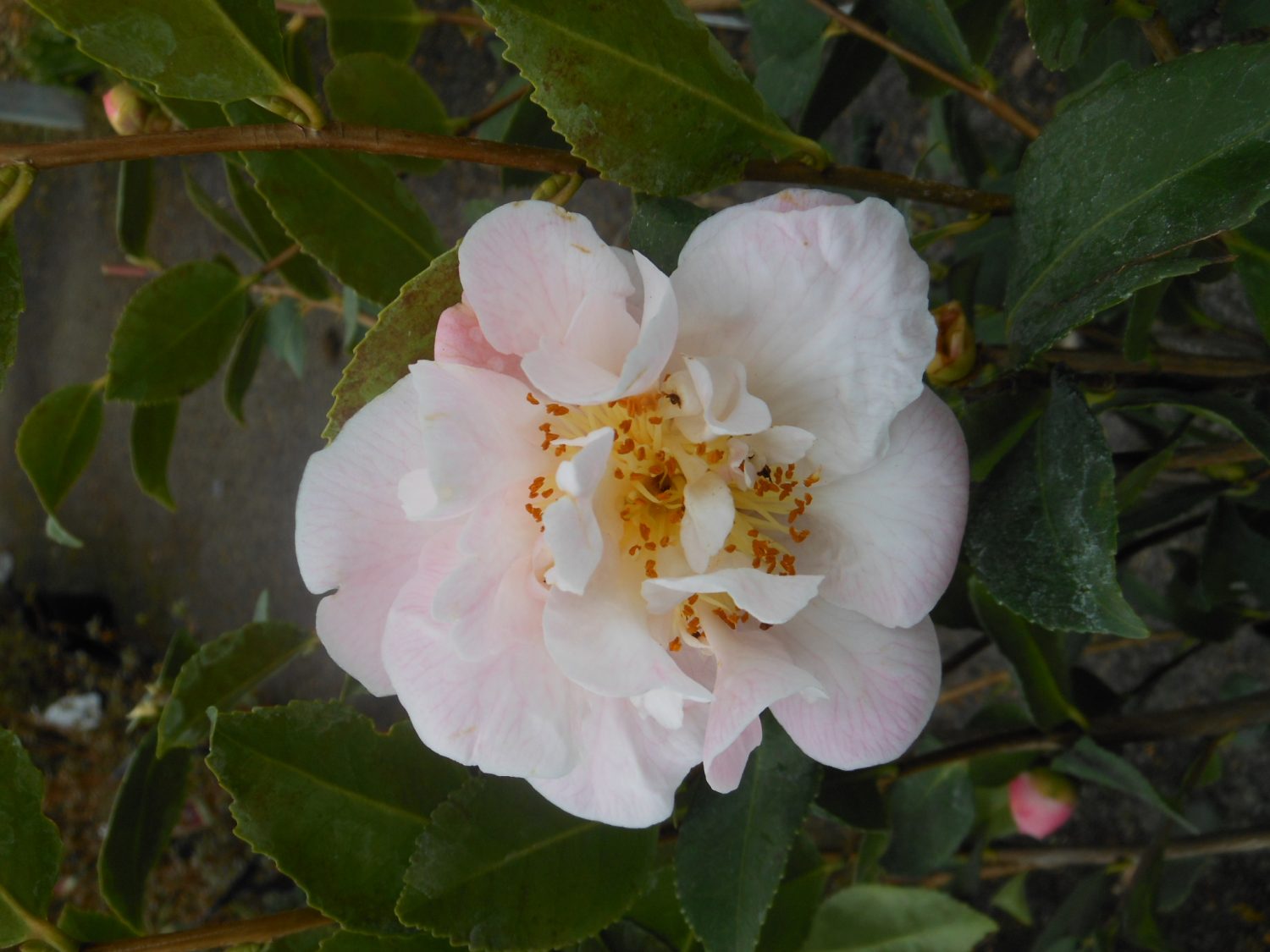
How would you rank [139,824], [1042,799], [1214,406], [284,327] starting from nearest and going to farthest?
[1214,406], [139,824], [1042,799], [284,327]

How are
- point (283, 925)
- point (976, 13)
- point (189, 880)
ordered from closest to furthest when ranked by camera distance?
point (283, 925), point (976, 13), point (189, 880)

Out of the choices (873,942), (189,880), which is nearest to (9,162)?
(873,942)

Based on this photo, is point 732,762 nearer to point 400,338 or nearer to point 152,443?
point 400,338

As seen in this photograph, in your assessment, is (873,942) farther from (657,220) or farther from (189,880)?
(189,880)

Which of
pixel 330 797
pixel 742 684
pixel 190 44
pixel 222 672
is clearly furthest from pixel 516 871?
pixel 190 44

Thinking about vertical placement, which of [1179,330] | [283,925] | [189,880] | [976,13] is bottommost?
[189,880]

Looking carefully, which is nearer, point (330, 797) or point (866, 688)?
point (866, 688)

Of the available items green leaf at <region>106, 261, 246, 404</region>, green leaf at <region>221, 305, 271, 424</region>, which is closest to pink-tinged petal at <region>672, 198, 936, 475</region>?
green leaf at <region>106, 261, 246, 404</region>
